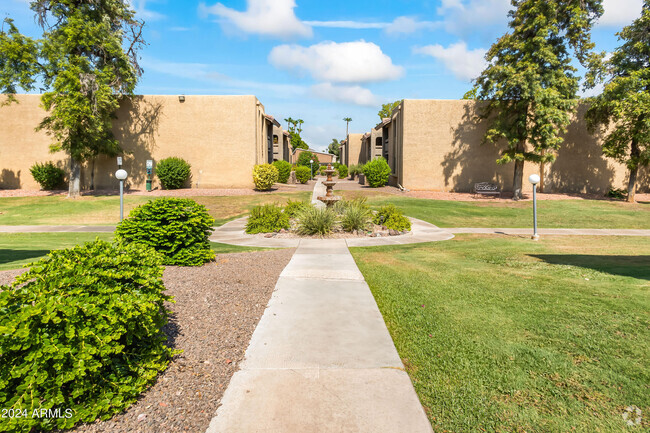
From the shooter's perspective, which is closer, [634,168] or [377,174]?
[634,168]

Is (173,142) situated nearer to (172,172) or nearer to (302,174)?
(172,172)

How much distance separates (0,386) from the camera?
2.35 metres

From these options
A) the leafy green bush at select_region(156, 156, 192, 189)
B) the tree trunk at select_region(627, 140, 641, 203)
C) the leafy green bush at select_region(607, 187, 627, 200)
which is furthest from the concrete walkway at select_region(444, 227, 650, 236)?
the leafy green bush at select_region(156, 156, 192, 189)

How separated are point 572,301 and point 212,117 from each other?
25.5 meters

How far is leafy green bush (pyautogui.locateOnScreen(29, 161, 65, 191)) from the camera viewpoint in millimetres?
25078

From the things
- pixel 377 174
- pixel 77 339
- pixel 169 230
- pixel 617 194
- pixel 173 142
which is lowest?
pixel 77 339

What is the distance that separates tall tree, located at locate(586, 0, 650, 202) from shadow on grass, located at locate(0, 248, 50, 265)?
27.2 meters

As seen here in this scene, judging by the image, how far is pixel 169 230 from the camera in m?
7.17

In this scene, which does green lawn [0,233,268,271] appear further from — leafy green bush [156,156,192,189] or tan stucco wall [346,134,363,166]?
tan stucco wall [346,134,363,166]

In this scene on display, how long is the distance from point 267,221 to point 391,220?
4442 mm

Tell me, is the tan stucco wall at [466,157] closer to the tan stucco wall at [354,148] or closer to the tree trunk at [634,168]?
the tree trunk at [634,168]

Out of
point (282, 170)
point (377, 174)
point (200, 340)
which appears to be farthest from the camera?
point (282, 170)

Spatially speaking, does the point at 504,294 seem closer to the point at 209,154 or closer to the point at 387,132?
the point at 209,154

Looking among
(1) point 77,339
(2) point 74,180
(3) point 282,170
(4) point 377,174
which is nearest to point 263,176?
(3) point 282,170
